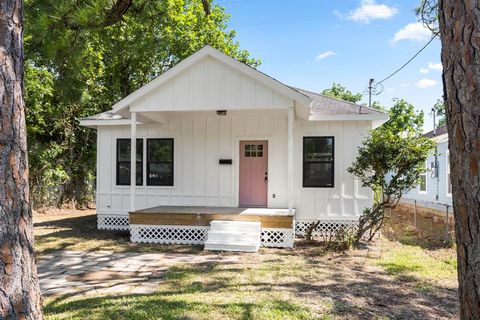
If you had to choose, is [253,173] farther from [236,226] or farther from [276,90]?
[276,90]

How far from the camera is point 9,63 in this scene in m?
2.11

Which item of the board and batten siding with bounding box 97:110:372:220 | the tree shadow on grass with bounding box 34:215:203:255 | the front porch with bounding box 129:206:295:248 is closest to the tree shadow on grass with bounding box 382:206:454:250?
the board and batten siding with bounding box 97:110:372:220

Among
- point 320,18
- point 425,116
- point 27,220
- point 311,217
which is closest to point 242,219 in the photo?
point 311,217

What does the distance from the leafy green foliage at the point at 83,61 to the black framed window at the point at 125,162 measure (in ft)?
5.59

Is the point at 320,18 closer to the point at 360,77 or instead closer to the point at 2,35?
the point at 360,77

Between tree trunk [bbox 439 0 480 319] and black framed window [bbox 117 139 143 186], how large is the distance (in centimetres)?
932

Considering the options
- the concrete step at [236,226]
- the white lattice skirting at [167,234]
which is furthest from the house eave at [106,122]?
the concrete step at [236,226]

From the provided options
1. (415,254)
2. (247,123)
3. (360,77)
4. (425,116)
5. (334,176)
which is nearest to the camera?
(415,254)

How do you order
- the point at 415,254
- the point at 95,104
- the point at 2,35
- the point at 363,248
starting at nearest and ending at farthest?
the point at 2,35 < the point at 415,254 < the point at 363,248 < the point at 95,104

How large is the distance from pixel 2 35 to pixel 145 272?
442cm

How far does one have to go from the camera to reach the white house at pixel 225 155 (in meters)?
7.91

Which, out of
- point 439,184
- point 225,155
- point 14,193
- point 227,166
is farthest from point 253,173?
point 439,184

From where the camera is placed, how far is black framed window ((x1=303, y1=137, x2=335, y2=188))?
357 inches

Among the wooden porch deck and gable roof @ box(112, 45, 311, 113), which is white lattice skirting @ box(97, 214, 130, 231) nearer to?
the wooden porch deck
